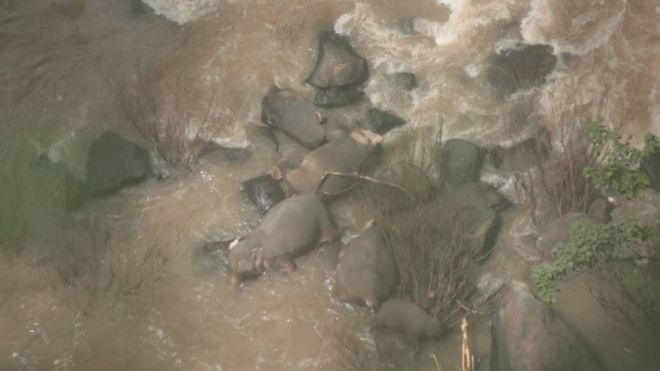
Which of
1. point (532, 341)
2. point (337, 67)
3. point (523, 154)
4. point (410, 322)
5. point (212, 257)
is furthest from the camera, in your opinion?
point (337, 67)

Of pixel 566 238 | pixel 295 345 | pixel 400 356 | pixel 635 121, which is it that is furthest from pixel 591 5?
pixel 295 345

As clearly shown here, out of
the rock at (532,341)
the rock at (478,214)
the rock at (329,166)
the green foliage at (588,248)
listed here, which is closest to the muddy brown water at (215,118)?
the rock at (329,166)

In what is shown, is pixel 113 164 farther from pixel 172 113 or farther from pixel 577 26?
pixel 577 26

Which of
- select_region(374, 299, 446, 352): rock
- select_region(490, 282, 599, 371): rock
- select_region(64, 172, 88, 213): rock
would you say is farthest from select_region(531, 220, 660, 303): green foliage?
select_region(64, 172, 88, 213): rock

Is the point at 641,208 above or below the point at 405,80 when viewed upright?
below

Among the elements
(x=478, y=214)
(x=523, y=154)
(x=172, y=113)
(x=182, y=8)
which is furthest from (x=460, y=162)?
(x=182, y=8)
